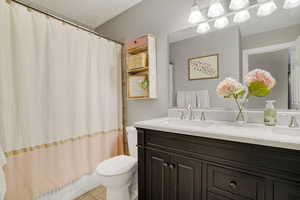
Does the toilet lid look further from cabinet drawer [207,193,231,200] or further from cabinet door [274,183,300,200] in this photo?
cabinet door [274,183,300,200]

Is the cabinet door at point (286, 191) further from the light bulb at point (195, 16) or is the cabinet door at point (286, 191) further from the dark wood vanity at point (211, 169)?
the light bulb at point (195, 16)

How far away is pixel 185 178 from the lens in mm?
1009

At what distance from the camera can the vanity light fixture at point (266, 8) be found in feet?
3.82

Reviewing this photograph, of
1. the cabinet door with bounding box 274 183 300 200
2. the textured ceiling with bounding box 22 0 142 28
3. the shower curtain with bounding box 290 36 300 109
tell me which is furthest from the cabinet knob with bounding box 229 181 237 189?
the textured ceiling with bounding box 22 0 142 28

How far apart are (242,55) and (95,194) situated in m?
2.11

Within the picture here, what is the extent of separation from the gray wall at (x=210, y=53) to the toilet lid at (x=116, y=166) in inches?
35.9

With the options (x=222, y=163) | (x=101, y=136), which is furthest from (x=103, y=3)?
(x=222, y=163)

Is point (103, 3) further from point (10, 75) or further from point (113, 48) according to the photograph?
point (10, 75)

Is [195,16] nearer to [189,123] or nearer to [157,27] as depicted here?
[157,27]

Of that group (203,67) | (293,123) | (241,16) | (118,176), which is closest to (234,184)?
(293,123)

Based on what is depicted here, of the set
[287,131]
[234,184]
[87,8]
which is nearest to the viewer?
[234,184]

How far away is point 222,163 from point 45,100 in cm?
155

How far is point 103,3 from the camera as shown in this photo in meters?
1.92

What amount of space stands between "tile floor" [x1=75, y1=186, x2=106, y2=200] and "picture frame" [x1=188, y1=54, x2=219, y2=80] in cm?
164
